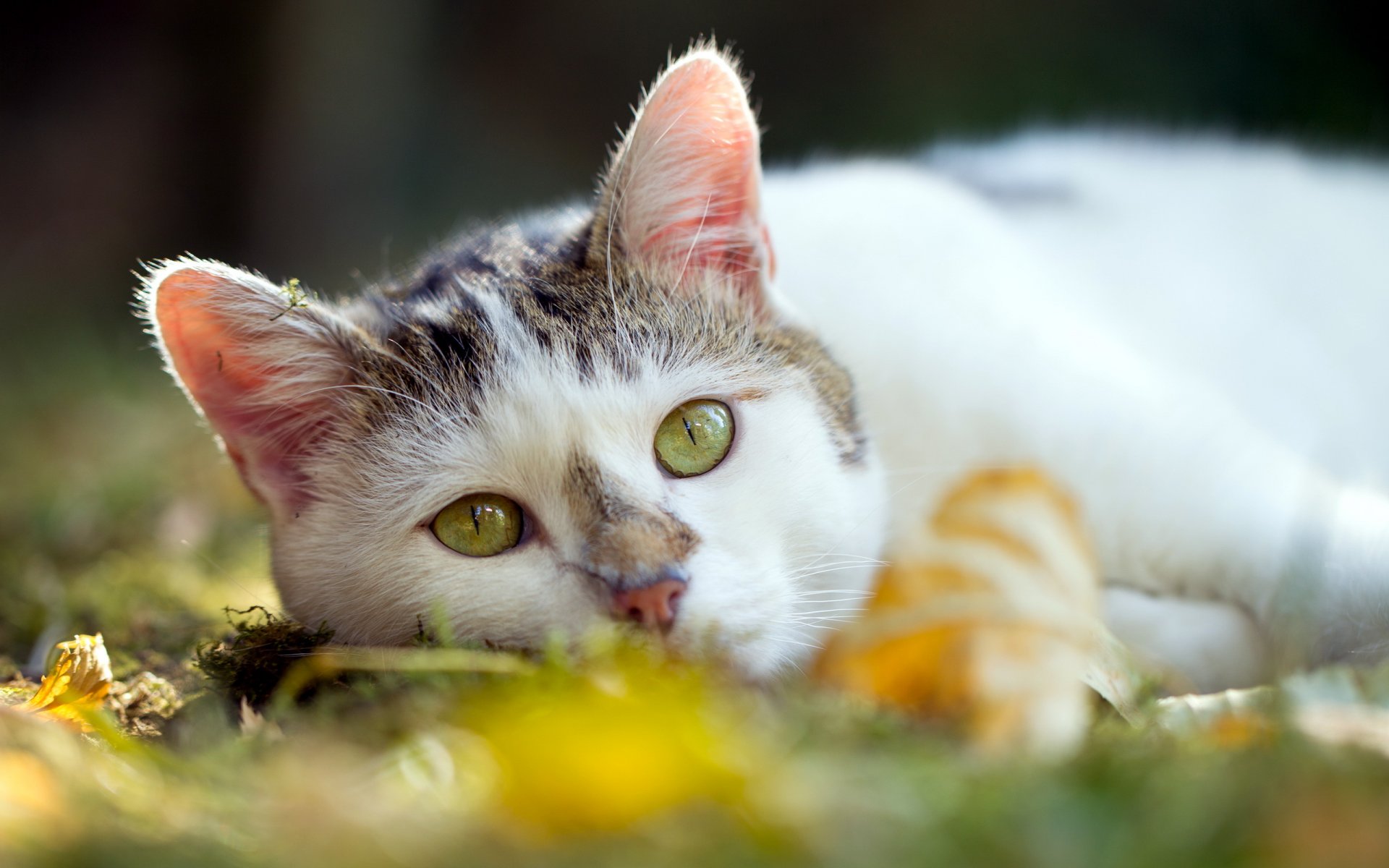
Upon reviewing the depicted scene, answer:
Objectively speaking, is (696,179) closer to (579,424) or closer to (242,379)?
(579,424)

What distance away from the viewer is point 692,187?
165 centimetres

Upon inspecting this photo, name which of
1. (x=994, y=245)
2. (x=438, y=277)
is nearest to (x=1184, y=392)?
(x=994, y=245)

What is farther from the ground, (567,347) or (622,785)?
(567,347)

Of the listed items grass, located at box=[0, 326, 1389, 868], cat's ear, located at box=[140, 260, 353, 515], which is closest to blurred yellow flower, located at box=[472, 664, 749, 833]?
grass, located at box=[0, 326, 1389, 868]

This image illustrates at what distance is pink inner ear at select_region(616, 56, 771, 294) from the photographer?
5.14 feet

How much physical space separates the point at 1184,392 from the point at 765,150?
3.20m

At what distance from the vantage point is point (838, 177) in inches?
91.1

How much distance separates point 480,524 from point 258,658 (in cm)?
35

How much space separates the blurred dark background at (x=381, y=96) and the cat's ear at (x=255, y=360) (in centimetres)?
310

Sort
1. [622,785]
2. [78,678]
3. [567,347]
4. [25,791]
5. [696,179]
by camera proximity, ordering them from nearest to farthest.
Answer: [622,785] → [25,791] → [78,678] → [567,347] → [696,179]

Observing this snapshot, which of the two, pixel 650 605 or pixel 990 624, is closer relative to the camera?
pixel 650 605

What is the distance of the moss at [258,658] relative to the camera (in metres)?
1.34

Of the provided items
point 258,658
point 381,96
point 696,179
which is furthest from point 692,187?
point 381,96

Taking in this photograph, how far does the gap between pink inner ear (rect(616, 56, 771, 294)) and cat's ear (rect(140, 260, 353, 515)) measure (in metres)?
0.50
